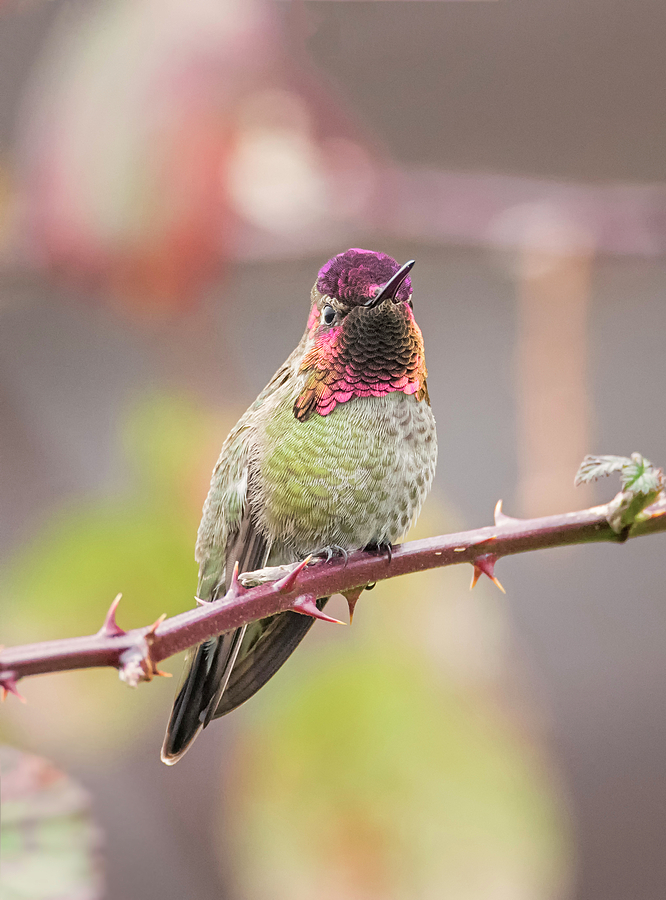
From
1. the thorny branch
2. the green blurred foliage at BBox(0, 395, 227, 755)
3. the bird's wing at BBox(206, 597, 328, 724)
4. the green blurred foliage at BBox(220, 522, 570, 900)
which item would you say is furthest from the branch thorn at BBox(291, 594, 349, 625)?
the green blurred foliage at BBox(220, 522, 570, 900)

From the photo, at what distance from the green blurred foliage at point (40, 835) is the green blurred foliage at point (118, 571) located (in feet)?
1.62

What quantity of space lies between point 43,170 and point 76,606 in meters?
0.52

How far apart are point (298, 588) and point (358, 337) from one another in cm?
13

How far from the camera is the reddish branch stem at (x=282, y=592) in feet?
0.88

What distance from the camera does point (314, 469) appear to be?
0.47m

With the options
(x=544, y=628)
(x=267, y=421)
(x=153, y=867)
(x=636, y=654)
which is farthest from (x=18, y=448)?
(x=636, y=654)

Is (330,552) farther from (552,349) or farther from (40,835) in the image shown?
(552,349)

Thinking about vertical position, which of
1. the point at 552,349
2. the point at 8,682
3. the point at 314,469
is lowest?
the point at 8,682

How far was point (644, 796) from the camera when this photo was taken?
142cm

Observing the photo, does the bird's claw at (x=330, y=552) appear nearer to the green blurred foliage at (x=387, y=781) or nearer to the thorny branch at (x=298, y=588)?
the thorny branch at (x=298, y=588)

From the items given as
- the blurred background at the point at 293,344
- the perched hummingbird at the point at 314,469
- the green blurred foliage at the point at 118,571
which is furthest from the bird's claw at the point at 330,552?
the green blurred foliage at the point at 118,571

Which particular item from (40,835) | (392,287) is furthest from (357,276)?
(40,835)

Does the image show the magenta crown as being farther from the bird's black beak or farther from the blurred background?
the blurred background

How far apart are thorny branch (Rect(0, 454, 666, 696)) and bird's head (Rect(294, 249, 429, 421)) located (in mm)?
96
